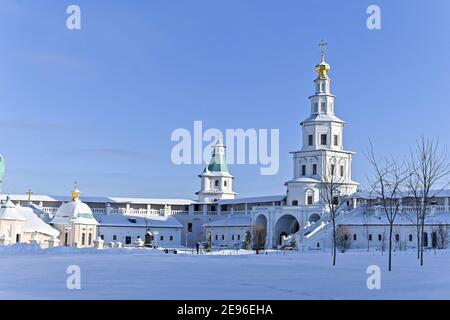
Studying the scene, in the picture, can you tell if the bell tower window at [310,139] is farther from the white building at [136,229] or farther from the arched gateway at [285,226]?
the white building at [136,229]

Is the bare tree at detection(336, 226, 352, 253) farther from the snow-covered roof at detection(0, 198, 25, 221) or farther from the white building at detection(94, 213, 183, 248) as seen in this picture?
the snow-covered roof at detection(0, 198, 25, 221)

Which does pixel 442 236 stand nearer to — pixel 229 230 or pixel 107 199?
pixel 229 230

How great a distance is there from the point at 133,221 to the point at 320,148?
26502 mm

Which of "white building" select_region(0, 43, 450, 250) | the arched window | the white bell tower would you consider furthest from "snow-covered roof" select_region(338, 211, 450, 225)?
the white bell tower

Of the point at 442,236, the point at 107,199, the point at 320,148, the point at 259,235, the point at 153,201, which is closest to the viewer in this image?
the point at 442,236

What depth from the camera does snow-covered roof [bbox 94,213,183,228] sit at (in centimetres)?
8519

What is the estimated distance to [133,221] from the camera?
8794 cm

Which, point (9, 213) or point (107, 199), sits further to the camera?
point (107, 199)

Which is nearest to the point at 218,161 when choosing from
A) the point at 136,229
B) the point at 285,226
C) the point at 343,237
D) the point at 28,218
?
the point at 136,229

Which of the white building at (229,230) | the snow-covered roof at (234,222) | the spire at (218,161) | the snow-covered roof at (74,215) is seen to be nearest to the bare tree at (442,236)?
the white building at (229,230)

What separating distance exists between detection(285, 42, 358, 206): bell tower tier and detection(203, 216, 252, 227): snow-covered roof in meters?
8.28
